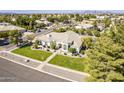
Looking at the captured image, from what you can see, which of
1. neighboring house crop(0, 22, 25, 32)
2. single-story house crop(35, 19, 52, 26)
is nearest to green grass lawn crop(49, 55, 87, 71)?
single-story house crop(35, 19, 52, 26)

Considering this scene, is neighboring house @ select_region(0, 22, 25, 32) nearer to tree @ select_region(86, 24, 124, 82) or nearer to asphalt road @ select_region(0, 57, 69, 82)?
asphalt road @ select_region(0, 57, 69, 82)

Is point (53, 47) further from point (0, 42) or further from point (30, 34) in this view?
point (0, 42)

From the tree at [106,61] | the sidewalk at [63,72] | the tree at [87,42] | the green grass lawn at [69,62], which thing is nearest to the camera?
the tree at [106,61]

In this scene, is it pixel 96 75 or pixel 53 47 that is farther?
pixel 53 47

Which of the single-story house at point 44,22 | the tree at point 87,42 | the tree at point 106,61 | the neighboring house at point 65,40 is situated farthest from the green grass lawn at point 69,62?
the tree at point 106,61

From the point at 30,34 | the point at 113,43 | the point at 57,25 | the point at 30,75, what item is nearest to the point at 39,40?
the point at 30,34

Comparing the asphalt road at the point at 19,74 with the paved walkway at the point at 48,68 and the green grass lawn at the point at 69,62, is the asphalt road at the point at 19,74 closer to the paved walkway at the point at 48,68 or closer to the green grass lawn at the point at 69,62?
the paved walkway at the point at 48,68
